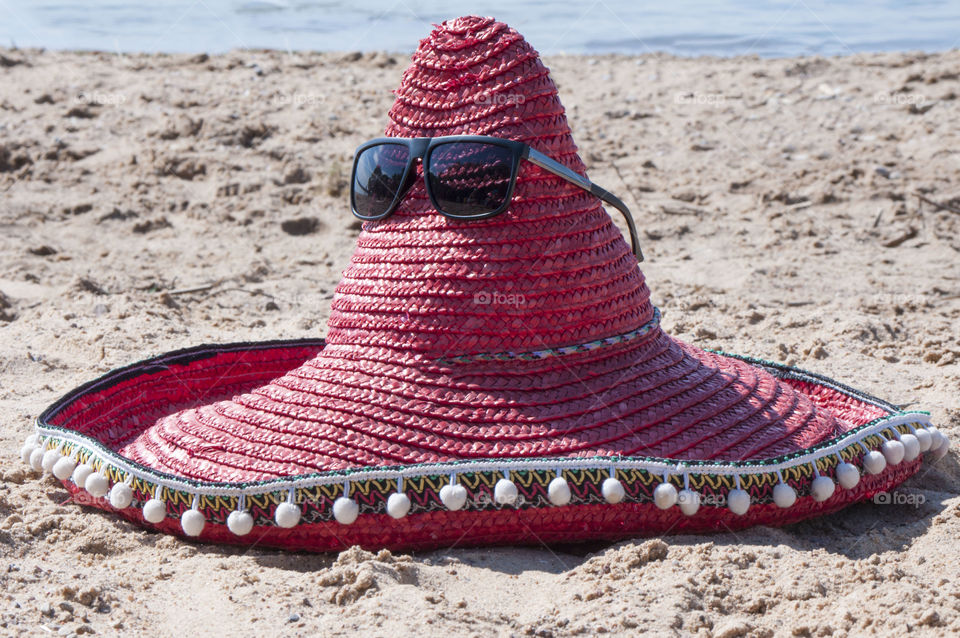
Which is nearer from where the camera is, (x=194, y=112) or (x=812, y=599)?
(x=812, y=599)

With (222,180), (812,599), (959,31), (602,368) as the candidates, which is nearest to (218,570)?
(602,368)

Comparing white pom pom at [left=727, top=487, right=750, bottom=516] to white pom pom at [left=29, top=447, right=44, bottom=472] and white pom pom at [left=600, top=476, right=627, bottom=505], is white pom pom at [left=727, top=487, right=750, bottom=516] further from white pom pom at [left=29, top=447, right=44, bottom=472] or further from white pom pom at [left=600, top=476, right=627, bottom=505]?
white pom pom at [left=29, top=447, right=44, bottom=472]

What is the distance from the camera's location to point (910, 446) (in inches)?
115

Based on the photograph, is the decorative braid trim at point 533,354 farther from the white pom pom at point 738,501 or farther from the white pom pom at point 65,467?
the white pom pom at point 65,467

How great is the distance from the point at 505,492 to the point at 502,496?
12mm

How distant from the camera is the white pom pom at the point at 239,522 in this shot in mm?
2584

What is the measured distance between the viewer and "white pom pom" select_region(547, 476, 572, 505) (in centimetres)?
252

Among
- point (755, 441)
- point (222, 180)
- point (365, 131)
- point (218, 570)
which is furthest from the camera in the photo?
point (365, 131)

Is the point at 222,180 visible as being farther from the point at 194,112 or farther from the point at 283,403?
the point at 283,403

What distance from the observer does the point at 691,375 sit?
3.05m

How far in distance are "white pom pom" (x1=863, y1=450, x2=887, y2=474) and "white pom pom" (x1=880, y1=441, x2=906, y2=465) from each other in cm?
6

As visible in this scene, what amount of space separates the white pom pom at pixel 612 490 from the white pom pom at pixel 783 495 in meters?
0.41

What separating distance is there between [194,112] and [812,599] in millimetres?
6646

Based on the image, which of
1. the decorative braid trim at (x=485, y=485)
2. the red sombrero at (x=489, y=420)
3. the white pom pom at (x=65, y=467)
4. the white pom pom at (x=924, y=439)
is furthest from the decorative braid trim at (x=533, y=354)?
the white pom pom at (x=65, y=467)
